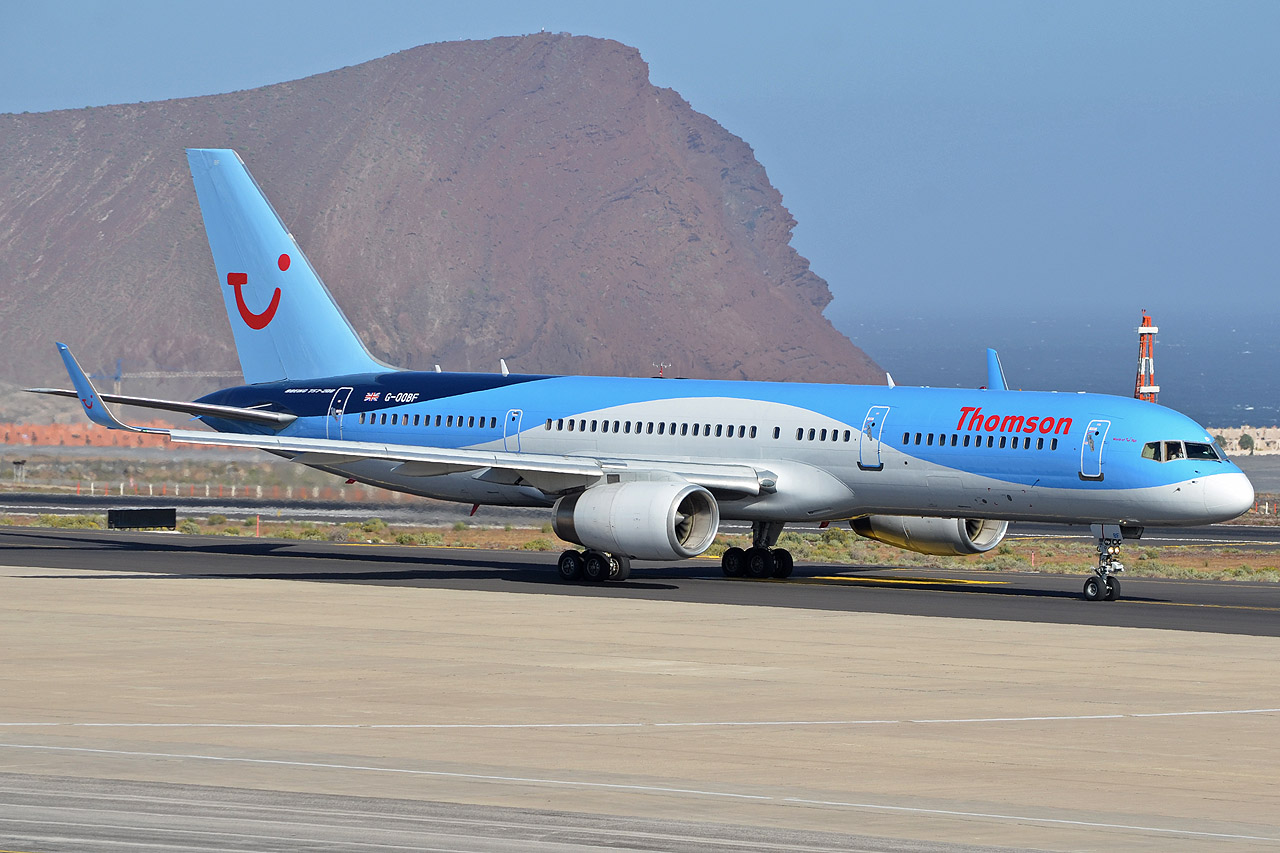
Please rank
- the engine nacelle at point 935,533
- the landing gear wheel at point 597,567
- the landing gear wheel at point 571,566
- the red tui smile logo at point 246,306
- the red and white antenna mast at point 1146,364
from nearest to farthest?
the landing gear wheel at point 597,567
the landing gear wheel at point 571,566
the engine nacelle at point 935,533
the red tui smile logo at point 246,306
the red and white antenna mast at point 1146,364

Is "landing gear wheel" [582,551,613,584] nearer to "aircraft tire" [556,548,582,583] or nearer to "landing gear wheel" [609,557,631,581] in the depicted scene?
"landing gear wheel" [609,557,631,581]

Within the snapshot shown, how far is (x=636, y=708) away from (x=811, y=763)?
13.5ft

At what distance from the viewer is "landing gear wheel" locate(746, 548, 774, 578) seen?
44531 millimetres

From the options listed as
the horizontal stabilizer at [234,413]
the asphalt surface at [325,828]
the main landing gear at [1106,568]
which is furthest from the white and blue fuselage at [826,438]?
the asphalt surface at [325,828]

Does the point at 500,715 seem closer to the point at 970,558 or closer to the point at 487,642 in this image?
the point at 487,642

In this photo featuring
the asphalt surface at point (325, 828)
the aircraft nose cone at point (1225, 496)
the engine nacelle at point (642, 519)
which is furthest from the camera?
the engine nacelle at point (642, 519)

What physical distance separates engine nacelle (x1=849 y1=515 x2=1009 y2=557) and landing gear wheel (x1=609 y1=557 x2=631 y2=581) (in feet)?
18.6

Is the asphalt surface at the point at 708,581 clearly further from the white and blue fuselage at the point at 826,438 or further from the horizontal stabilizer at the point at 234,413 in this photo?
the horizontal stabilizer at the point at 234,413

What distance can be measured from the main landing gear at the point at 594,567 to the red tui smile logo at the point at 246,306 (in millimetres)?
12244

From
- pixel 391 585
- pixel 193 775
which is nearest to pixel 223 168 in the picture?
pixel 391 585

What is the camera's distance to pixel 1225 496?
37.8 meters

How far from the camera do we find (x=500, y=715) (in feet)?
73.2

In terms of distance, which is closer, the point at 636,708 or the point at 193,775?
the point at 193,775

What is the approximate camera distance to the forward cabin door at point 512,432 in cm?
4559
